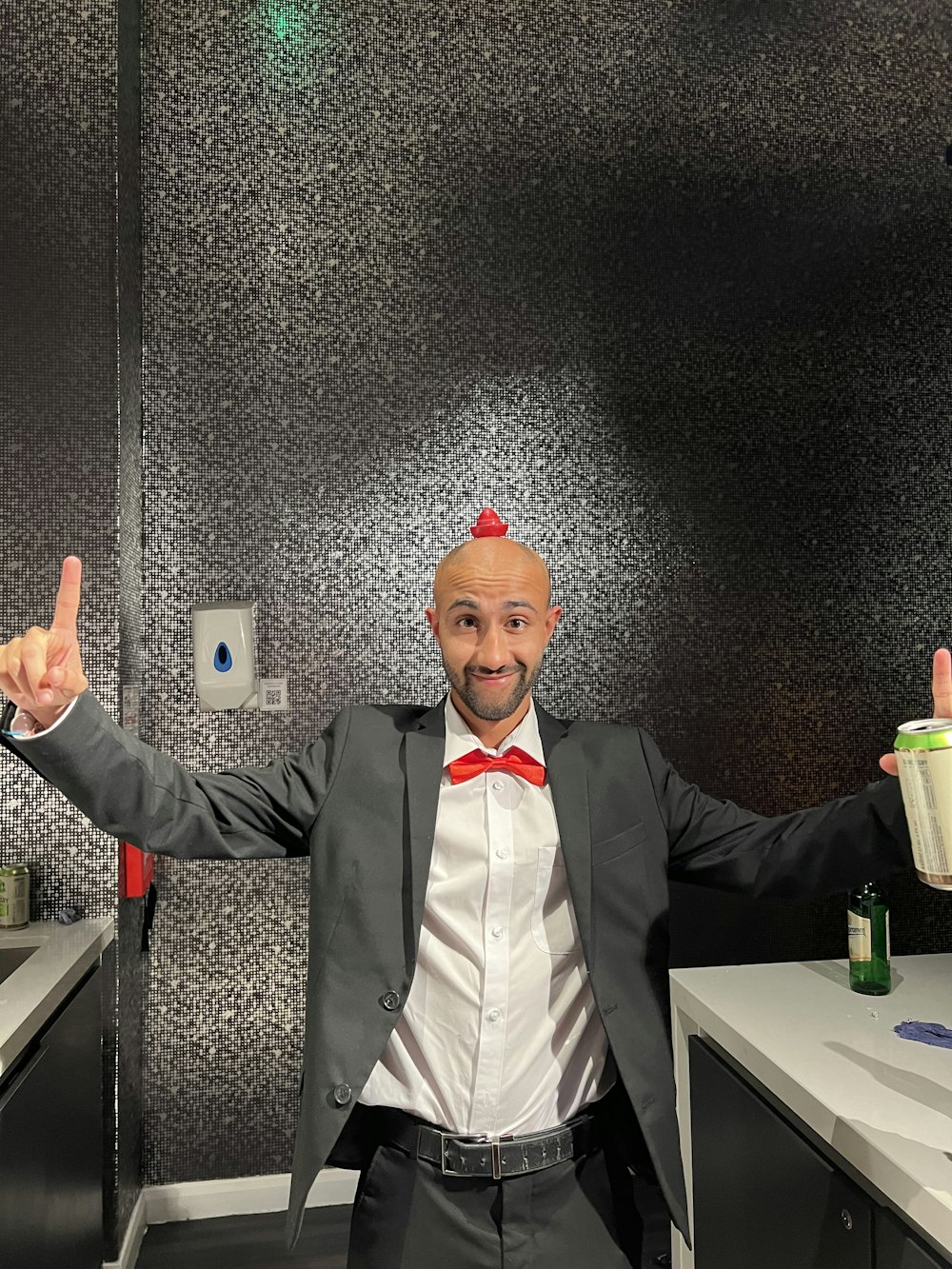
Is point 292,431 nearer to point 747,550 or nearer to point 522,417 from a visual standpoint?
point 522,417

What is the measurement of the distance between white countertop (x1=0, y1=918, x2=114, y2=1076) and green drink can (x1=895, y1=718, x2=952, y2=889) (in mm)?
1354

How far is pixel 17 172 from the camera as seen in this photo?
2502 mm

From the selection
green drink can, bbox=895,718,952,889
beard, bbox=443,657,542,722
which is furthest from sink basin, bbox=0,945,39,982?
green drink can, bbox=895,718,952,889

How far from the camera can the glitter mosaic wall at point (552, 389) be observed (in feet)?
9.30

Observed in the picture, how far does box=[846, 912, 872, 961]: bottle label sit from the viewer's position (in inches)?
75.9

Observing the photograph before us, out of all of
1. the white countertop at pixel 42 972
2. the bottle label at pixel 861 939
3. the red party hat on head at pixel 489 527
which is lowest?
the white countertop at pixel 42 972

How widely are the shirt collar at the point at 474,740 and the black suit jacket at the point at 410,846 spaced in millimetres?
19

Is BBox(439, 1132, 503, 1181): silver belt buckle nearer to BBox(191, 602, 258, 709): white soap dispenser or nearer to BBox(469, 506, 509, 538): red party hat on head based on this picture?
BBox(469, 506, 509, 538): red party hat on head

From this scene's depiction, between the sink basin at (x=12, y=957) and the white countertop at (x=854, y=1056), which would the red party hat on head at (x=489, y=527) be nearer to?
the white countertop at (x=854, y=1056)

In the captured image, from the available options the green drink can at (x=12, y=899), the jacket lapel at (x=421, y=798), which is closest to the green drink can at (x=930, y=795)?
the jacket lapel at (x=421, y=798)

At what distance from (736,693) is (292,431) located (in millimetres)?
1459

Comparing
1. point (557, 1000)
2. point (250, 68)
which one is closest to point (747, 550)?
point (557, 1000)

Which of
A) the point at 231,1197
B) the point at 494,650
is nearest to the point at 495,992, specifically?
the point at 494,650

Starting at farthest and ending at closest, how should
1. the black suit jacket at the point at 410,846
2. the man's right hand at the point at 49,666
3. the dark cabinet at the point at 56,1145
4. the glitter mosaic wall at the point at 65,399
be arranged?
1. the glitter mosaic wall at the point at 65,399
2. the dark cabinet at the point at 56,1145
3. the black suit jacket at the point at 410,846
4. the man's right hand at the point at 49,666
